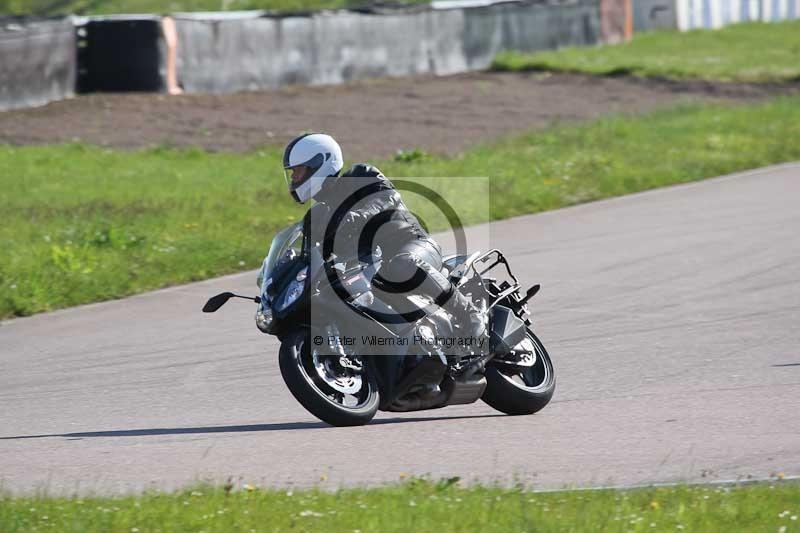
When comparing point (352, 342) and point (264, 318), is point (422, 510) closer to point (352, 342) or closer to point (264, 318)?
point (352, 342)

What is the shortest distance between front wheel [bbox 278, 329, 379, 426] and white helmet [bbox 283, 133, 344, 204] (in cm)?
75

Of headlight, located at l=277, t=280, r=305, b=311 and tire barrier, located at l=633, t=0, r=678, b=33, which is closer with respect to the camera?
headlight, located at l=277, t=280, r=305, b=311

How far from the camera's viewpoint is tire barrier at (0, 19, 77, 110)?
777 inches

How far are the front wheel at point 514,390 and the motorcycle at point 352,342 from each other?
125 mm

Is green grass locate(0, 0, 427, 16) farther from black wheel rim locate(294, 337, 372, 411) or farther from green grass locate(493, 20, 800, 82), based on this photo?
black wheel rim locate(294, 337, 372, 411)

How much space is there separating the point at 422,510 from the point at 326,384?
160 centimetres

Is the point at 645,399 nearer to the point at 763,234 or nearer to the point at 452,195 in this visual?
the point at 763,234

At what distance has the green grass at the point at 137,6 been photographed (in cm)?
3565

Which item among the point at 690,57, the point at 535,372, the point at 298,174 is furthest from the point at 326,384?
the point at 690,57

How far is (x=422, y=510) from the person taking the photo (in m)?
5.42

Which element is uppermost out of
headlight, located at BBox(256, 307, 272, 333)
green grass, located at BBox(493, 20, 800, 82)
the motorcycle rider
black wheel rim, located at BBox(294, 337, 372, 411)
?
the motorcycle rider

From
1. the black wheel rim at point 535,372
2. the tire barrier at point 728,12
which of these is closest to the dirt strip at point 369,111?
the tire barrier at point 728,12

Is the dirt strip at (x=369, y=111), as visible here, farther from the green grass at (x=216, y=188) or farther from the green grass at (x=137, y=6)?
the green grass at (x=137, y=6)

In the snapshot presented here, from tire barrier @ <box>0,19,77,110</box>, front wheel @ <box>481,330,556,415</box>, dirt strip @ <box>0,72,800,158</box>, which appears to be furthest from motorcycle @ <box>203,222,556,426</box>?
tire barrier @ <box>0,19,77,110</box>
